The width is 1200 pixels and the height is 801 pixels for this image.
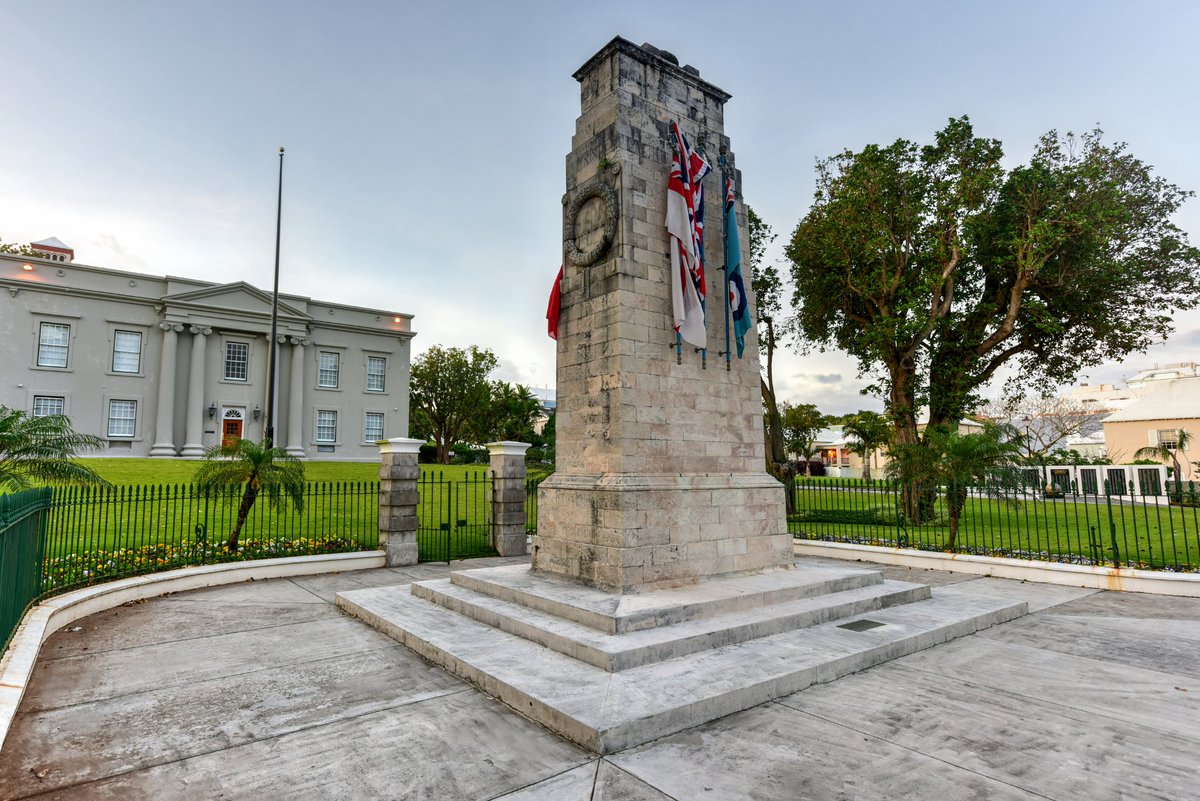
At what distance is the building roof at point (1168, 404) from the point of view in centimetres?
3497

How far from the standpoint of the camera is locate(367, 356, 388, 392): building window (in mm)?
36344

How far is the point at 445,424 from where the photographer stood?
4834 cm

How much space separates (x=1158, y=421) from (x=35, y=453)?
1911 inches

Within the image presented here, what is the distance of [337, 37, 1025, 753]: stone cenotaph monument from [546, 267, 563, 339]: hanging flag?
197mm

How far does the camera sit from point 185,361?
3112 cm

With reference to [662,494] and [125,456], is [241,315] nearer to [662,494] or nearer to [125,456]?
[125,456]

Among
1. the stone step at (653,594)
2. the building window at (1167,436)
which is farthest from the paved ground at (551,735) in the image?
the building window at (1167,436)

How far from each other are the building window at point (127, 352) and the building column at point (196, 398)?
2.30 meters

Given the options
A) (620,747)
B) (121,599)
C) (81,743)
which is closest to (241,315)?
(121,599)

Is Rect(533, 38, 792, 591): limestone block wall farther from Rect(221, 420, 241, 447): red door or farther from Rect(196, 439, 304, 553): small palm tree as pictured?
Rect(221, 420, 241, 447): red door

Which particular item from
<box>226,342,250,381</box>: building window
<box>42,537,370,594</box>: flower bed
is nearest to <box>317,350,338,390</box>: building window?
<box>226,342,250,381</box>: building window

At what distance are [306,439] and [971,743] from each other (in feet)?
115

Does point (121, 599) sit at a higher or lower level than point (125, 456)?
lower

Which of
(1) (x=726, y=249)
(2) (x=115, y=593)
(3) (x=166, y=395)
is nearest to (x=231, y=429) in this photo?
(3) (x=166, y=395)
